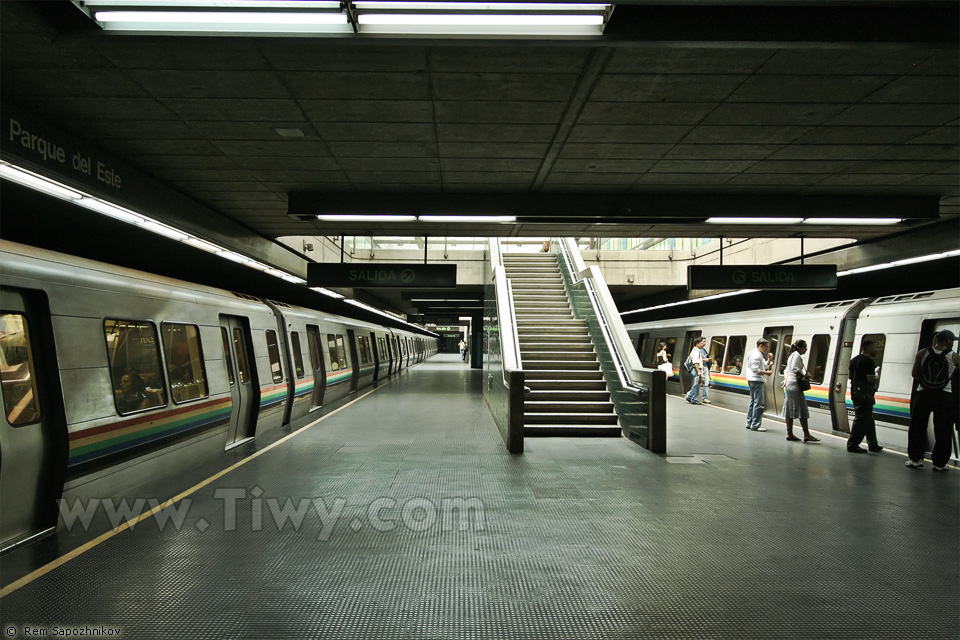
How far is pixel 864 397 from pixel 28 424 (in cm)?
922

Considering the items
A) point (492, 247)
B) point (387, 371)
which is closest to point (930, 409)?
point (492, 247)

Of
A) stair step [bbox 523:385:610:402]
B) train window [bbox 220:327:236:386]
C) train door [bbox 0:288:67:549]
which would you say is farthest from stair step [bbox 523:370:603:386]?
train door [bbox 0:288:67:549]

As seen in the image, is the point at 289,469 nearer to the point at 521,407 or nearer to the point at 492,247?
the point at 521,407

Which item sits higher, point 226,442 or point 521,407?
point 521,407

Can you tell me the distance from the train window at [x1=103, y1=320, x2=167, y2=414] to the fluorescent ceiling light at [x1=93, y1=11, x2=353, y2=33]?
2.88 metres

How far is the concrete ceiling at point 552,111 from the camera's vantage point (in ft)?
11.4

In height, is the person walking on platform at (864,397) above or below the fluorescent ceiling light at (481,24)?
below

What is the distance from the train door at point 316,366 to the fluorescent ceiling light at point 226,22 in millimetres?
8940

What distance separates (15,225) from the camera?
8602 millimetres

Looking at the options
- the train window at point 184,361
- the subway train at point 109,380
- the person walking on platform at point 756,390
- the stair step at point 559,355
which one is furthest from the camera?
the stair step at point 559,355

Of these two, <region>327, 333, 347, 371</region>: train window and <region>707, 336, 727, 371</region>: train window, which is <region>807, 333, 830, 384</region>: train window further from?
<region>327, 333, 347, 371</region>: train window

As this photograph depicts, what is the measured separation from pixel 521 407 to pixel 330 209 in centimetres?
369

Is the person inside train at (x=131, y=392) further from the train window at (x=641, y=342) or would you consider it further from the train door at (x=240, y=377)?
the train window at (x=641, y=342)

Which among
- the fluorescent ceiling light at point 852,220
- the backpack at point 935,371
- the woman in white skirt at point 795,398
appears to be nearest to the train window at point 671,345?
the woman in white skirt at point 795,398
